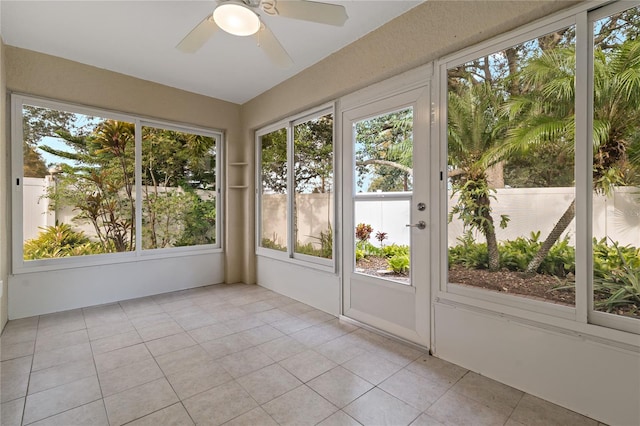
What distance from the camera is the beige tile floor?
1549mm

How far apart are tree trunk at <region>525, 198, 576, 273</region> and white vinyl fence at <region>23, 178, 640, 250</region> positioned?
3 cm

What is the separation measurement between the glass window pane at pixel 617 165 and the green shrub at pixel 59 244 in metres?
4.46

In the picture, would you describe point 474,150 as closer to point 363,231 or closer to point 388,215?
point 388,215

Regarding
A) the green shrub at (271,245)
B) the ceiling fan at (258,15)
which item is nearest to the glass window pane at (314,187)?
the green shrub at (271,245)

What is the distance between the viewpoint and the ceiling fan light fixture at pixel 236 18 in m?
1.58

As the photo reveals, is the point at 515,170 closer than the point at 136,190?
Yes

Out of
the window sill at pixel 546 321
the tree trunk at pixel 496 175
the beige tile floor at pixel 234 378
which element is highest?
the tree trunk at pixel 496 175

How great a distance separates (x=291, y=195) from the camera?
3.59 m

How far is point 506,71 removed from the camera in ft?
6.16

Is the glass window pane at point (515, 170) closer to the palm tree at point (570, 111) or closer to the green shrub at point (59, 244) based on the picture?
the palm tree at point (570, 111)

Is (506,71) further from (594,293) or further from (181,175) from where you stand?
(181,175)

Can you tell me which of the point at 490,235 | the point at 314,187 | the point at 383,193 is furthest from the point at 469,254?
the point at 314,187

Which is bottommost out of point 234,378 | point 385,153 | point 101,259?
point 234,378

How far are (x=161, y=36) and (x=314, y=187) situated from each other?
6.56ft
